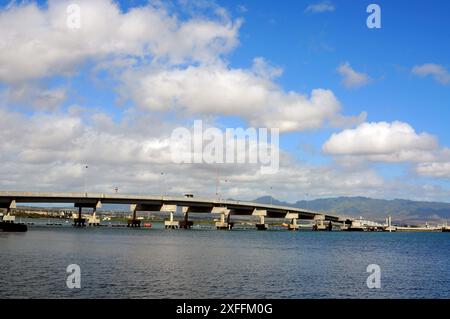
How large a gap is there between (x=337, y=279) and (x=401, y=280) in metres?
8.68

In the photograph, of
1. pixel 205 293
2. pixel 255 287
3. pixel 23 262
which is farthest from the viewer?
pixel 23 262

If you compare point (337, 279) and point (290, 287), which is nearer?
point (290, 287)

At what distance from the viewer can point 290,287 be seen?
5409 centimetres

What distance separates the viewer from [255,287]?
5322cm

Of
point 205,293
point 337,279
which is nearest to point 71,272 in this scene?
point 205,293
